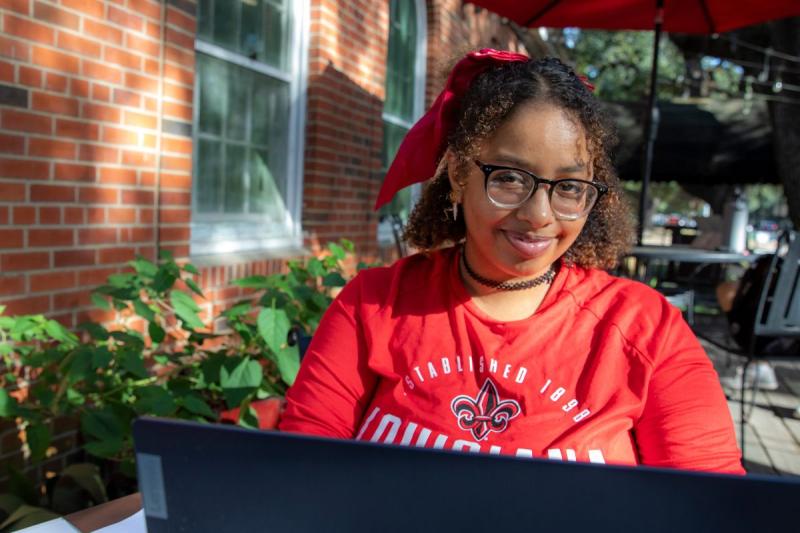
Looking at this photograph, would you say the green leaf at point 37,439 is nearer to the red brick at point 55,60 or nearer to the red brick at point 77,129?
the red brick at point 77,129

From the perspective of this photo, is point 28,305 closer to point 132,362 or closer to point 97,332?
point 97,332

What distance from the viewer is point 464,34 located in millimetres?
6996

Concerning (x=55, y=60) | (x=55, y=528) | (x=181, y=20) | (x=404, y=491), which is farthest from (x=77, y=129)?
(x=404, y=491)

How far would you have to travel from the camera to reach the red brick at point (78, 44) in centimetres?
239

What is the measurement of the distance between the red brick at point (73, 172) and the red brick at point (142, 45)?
0.51m

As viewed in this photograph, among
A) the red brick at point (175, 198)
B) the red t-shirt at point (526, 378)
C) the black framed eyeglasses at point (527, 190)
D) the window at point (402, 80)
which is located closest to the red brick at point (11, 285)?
the red brick at point (175, 198)

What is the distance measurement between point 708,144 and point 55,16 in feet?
23.4

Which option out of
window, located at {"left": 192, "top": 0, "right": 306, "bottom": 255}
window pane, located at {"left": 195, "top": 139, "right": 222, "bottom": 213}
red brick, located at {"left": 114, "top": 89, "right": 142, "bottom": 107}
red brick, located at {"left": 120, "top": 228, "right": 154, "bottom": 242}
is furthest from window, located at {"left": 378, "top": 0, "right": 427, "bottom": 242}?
red brick, located at {"left": 114, "top": 89, "right": 142, "bottom": 107}

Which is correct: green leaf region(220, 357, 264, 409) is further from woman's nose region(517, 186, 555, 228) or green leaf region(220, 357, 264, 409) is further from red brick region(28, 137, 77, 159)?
woman's nose region(517, 186, 555, 228)

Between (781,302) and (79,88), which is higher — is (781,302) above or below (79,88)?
below

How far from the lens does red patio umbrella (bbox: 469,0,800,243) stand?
453 centimetres

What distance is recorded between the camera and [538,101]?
4.17 feet

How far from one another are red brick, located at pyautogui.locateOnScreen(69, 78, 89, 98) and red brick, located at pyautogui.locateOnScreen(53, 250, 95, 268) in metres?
0.56

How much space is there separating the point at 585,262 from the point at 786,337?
9.31 feet
